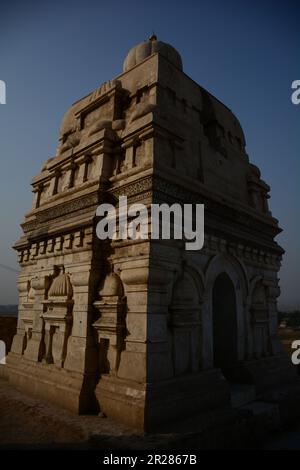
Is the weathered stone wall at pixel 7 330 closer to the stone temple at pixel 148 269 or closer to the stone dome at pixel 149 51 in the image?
the stone temple at pixel 148 269

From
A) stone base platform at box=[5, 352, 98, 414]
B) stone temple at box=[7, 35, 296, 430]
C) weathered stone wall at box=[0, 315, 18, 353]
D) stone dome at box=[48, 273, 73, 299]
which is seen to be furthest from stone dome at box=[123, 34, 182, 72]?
weathered stone wall at box=[0, 315, 18, 353]

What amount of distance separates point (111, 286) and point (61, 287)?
171 centimetres

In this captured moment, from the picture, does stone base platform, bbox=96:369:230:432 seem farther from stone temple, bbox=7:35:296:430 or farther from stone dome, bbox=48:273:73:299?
stone dome, bbox=48:273:73:299

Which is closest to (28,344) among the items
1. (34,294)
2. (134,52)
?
(34,294)

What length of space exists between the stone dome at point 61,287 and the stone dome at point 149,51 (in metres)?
6.52

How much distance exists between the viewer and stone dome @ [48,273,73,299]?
7968mm

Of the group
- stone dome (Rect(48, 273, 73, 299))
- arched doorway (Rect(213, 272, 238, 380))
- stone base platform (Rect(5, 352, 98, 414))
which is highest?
stone dome (Rect(48, 273, 73, 299))

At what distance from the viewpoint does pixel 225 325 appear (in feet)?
29.3

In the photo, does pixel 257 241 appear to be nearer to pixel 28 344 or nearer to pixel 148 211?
pixel 148 211

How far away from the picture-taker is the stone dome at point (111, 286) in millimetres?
6898

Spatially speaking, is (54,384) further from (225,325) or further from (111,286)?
(225,325)

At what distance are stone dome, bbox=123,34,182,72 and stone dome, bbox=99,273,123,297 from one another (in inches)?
259

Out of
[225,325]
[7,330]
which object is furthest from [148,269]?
[7,330]

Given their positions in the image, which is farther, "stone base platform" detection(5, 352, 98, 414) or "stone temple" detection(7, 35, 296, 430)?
"stone base platform" detection(5, 352, 98, 414)
